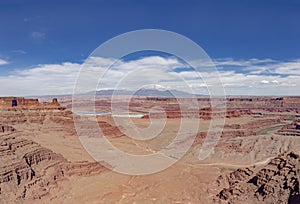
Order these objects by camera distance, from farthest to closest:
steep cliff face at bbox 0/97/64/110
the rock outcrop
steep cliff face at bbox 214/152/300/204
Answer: the rock outcrop, steep cliff face at bbox 0/97/64/110, steep cliff face at bbox 214/152/300/204

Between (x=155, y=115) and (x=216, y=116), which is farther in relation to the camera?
(x=155, y=115)

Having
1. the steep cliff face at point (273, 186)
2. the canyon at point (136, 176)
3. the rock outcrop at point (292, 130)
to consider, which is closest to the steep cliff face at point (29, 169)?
the canyon at point (136, 176)

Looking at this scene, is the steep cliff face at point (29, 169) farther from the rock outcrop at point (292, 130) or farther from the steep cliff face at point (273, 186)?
the rock outcrop at point (292, 130)

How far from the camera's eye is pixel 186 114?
4641 inches

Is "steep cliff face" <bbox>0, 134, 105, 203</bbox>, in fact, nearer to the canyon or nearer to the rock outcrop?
the canyon

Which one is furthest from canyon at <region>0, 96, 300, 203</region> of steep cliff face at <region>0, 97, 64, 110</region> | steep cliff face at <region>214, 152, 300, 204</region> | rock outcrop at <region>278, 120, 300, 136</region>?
rock outcrop at <region>278, 120, 300, 136</region>

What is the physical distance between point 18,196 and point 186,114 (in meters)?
91.4

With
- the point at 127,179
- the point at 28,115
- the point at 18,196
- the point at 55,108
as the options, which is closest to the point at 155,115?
the point at 55,108

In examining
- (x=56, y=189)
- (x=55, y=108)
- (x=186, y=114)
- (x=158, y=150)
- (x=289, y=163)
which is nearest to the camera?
(x=289, y=163)

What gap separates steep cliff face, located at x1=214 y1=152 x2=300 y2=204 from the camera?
2561 centimetres

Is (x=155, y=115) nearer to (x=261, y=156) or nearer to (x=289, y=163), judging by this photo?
(x=261, y=156)

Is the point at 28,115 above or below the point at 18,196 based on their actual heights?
above

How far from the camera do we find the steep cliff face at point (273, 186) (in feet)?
84.0

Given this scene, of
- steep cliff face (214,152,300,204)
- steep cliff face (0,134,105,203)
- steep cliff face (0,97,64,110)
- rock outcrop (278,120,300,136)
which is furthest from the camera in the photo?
rock outcrop (278,120,300,136)
